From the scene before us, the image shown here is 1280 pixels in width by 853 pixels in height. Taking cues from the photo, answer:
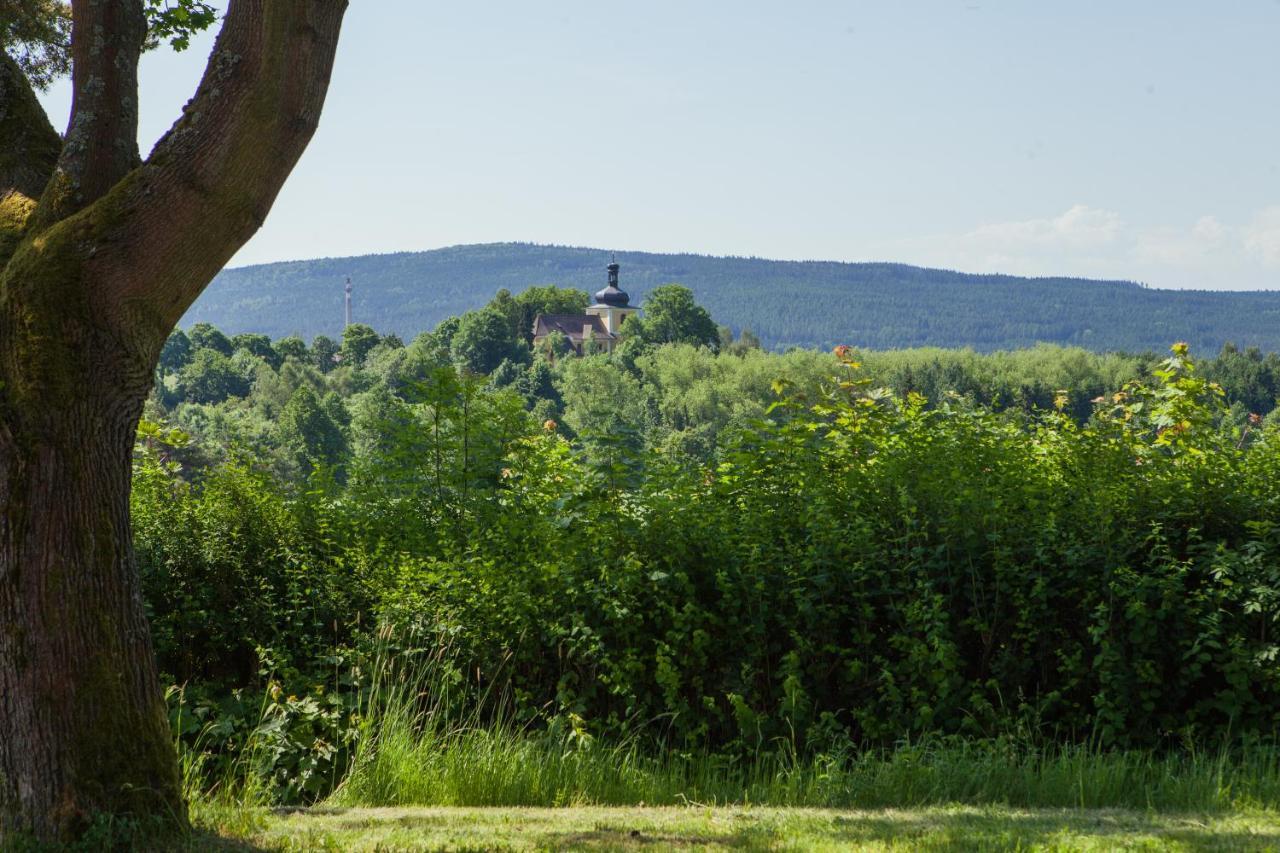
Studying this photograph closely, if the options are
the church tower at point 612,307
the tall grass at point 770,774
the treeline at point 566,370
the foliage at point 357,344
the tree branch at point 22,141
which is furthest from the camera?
the church tower at point 612,307

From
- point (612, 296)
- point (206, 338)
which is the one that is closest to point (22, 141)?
point (206, 338)

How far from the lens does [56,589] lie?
4434mm

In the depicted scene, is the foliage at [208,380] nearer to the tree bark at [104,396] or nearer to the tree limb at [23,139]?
the tree limb at [23,139]

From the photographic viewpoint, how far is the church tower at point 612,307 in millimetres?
156500

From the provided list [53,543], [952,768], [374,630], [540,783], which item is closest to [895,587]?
[952,768]

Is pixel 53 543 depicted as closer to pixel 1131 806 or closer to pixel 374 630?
pixel 374 630

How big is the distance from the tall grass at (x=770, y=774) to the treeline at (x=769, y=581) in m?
0.21

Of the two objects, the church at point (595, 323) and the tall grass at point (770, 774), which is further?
the church at point (595, 323)

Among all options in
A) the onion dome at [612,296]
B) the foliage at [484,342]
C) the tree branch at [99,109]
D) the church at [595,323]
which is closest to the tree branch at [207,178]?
the tree branch at [99,109]

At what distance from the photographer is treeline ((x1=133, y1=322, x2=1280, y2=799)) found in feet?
20.8

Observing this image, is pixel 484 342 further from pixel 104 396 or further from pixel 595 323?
pixel 104 396

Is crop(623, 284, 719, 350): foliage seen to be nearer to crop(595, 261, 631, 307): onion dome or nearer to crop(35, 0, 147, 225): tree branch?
crop(595, 261, 631, 307): onion dome

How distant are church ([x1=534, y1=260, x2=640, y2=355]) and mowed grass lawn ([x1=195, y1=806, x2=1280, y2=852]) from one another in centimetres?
12381

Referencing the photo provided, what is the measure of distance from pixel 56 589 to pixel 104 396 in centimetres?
69
